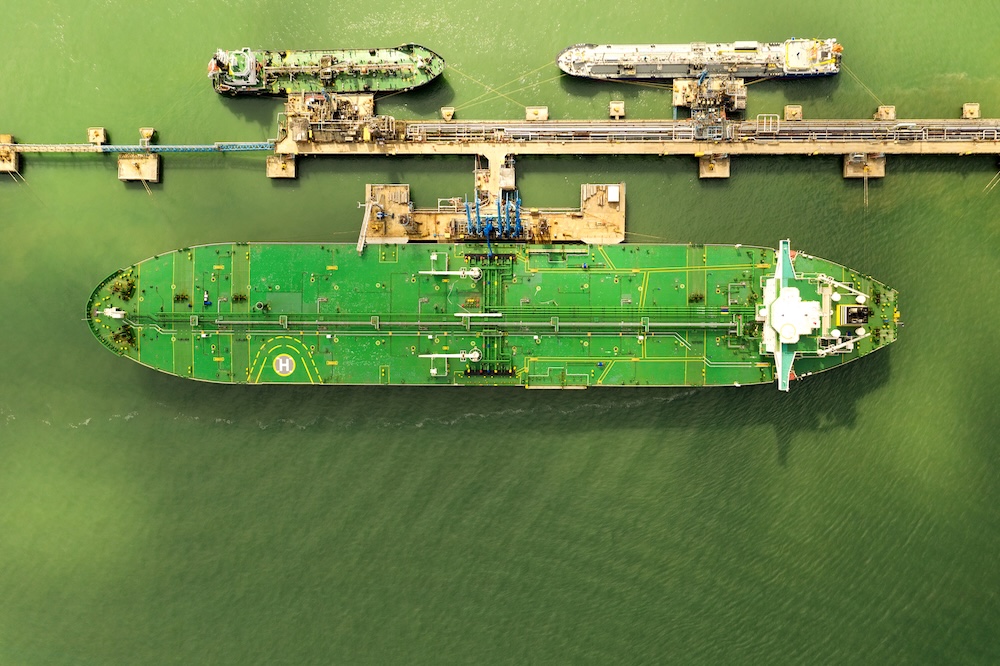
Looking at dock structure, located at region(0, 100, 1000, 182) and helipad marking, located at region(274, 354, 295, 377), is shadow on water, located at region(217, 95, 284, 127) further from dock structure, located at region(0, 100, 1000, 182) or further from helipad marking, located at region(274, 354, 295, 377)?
helipad marking, located at region(274, 354, 295, 377)

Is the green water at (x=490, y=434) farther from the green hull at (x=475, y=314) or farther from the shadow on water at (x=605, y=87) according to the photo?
the green hull at (x=475, y=314)

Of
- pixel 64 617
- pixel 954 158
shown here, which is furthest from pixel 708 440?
pixel 64 617

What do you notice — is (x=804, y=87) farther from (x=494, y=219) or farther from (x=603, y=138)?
(x=494, y=219)

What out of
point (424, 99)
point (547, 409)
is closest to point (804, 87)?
point (424, 99)

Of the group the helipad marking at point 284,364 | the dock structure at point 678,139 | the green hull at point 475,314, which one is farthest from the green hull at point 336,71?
the helipad marking at point 284,364

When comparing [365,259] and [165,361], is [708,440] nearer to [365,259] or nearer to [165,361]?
[365,259]

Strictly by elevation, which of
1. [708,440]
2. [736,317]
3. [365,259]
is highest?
[365,259]

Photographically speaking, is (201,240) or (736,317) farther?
(201,240)
